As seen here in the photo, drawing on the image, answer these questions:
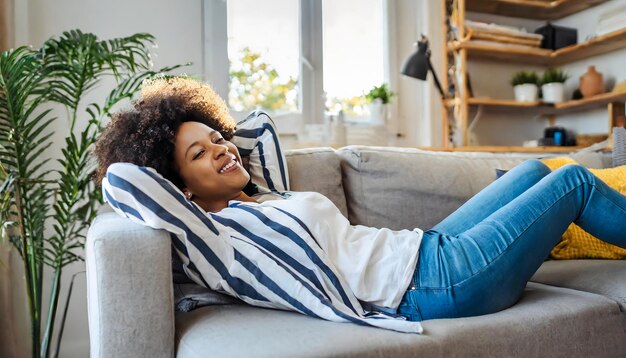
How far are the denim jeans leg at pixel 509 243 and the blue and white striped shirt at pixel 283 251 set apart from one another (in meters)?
0.06

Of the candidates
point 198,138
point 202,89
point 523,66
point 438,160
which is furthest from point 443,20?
point 198,138

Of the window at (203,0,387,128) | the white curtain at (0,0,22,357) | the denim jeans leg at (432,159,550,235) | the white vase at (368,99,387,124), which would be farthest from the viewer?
the white vase at (368,99,387,124)

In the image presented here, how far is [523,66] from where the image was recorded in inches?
130

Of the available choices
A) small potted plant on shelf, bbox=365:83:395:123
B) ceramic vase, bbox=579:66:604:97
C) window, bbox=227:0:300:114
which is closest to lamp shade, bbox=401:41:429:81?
small potted plant on shelf, bbox=365:83:395:123

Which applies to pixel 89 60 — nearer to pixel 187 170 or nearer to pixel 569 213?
pixel 187 170

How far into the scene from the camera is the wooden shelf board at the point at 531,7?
303cm

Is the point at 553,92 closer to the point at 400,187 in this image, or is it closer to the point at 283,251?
the point at 400,187

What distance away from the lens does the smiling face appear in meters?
1.32

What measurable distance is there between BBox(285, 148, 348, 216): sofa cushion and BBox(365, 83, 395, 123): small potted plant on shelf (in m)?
1.20

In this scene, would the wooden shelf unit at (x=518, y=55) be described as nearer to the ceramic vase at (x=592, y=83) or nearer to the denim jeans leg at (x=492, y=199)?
the ceramic vase at (x=592, y=83)

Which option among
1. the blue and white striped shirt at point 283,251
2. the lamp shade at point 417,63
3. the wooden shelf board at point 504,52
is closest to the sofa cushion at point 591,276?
the blue and white striped shirt at point 283,251

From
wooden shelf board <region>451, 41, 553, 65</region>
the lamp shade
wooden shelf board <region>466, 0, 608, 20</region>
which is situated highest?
wooden shelf board <region>466, 0, 608, 20</region>

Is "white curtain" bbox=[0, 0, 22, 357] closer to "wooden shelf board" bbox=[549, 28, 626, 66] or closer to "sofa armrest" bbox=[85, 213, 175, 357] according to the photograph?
"sofa armrest" bbox=[85, 213, 175, 357]

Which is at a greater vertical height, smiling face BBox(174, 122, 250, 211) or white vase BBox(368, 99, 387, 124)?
white vase BBox(368, 99, 387, 124)
